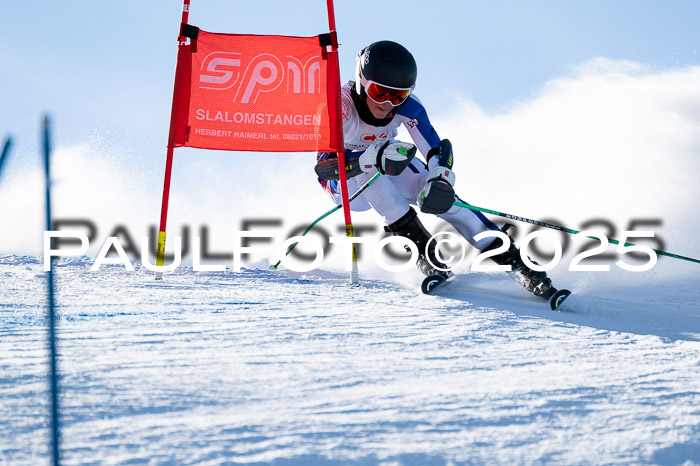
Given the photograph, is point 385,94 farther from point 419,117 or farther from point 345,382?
point 345,382

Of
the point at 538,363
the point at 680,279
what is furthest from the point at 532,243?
the point at 538,363

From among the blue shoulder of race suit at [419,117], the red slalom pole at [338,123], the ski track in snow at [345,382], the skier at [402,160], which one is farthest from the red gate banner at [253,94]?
the ski track in snow at [345,382]

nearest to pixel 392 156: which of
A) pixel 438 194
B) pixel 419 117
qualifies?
pixel 438 194

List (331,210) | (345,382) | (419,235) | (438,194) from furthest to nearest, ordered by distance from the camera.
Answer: (331,210)
(419,235)
(438,194)
(345,382)

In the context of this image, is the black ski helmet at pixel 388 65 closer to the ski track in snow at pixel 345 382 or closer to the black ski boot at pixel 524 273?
the black ski boot at pixel 524 273

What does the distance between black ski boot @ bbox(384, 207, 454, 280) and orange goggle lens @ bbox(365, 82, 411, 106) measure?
0.68m

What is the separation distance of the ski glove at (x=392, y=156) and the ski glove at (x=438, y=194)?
7.5 inches

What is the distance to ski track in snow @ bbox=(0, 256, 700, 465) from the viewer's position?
5.13 feet

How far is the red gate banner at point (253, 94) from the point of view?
4.65 m

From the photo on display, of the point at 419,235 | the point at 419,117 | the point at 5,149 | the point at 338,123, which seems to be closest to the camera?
the point at 5,149

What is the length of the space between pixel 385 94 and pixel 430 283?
1173 millimetres

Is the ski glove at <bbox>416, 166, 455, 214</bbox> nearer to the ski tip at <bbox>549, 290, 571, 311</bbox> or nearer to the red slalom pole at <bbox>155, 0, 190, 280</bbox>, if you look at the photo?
the ski tip at <bbox>549, 290, 571, 311</bbox>

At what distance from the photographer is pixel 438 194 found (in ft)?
12.5

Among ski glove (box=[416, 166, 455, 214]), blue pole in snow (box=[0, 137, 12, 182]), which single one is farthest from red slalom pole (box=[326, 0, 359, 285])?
blue pole in snow (box=[0, 137, 12, 182])
